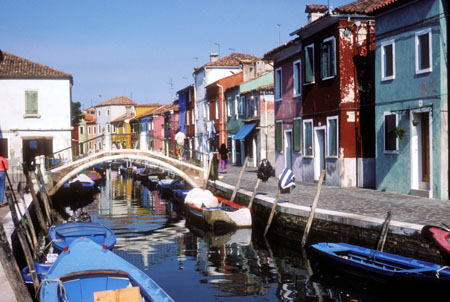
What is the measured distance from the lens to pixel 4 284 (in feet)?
26.4

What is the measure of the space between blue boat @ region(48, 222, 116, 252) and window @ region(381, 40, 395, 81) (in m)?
9.68

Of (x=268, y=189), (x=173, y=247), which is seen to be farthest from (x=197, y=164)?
(x=173, y=247)

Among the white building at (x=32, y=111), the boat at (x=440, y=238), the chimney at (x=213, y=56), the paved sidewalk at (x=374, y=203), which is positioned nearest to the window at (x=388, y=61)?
the paved sidewalk at (x=374, y=203)

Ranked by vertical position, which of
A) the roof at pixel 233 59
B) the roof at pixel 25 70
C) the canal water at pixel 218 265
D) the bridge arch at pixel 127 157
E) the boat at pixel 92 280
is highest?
the roof at pixel 233 59

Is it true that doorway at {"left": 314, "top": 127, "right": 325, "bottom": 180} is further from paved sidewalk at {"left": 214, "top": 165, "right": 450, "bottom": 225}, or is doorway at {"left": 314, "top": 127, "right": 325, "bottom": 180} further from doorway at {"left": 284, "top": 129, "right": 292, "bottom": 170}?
doorway at {"left": 284, "top": 129, "right": 292, "bottom": 170}

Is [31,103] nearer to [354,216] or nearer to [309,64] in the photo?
[309,64]

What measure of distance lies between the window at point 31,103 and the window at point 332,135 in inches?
741

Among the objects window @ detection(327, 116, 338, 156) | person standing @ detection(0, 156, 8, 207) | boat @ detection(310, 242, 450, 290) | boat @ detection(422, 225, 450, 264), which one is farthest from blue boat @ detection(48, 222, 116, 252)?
window @ detection(327, 116, 338, 156)

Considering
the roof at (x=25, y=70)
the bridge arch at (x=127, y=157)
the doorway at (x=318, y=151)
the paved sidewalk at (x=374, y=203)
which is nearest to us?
the paved sidewalk at (x=374, y=203)

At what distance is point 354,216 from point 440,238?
10.8ft

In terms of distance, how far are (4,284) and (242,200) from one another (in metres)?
12.3

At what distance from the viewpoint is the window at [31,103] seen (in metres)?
32.9

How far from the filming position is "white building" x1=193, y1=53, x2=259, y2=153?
4325cm

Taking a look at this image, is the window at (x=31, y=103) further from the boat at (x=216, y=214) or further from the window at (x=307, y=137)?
the window at (x=307, y=137)
